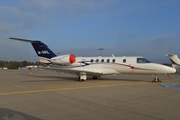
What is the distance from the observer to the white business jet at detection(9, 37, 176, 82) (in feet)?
52.0

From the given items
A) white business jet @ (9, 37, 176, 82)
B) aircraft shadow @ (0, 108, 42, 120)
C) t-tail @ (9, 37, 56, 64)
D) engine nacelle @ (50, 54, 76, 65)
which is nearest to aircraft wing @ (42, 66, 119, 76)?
white business jet @ (9, 37, 176, 82)

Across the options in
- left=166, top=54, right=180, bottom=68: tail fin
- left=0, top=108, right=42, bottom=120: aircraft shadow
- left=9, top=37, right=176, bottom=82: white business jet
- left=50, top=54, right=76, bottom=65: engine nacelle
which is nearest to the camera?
left=0, top=108, right=42, bottom=120: aircraft shadow

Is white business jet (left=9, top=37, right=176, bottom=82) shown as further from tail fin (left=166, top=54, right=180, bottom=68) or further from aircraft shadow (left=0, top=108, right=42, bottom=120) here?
A: tail fin (left=166, top=54, right=180, bottom=68)

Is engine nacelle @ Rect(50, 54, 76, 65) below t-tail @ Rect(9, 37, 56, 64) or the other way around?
below

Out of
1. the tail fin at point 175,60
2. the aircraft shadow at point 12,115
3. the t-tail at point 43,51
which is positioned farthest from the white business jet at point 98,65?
the tail fin at point 175,60

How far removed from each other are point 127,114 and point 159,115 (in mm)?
970

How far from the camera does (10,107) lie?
6.48 metres

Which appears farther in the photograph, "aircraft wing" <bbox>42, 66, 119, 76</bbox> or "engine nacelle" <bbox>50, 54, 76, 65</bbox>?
"engine nacelle" <bbox>50, 54, 76, 65</bbox>

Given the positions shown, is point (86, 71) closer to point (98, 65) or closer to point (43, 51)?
point (98, 65)

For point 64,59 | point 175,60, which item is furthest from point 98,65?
point 175,60

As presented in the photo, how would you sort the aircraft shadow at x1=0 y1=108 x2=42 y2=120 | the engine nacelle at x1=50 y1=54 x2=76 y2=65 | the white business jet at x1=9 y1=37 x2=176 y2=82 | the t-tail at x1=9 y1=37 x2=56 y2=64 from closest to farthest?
1. the aircraft shadow at x1=0 y1=108 x2=42 y2=120
2. the white business jet at x1=9 y1=37 x2=176 y2=82
3. the engine nacelle at x1=50 y1=54 x2=76 y2=65
4. the t-tail at x1=9 y1=37 x2=56 y2=64

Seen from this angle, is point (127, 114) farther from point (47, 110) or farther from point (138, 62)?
point (138, 62)

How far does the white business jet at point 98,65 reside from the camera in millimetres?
15836

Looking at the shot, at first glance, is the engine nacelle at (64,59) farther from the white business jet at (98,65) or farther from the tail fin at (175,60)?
the tail fin at (175,60)
